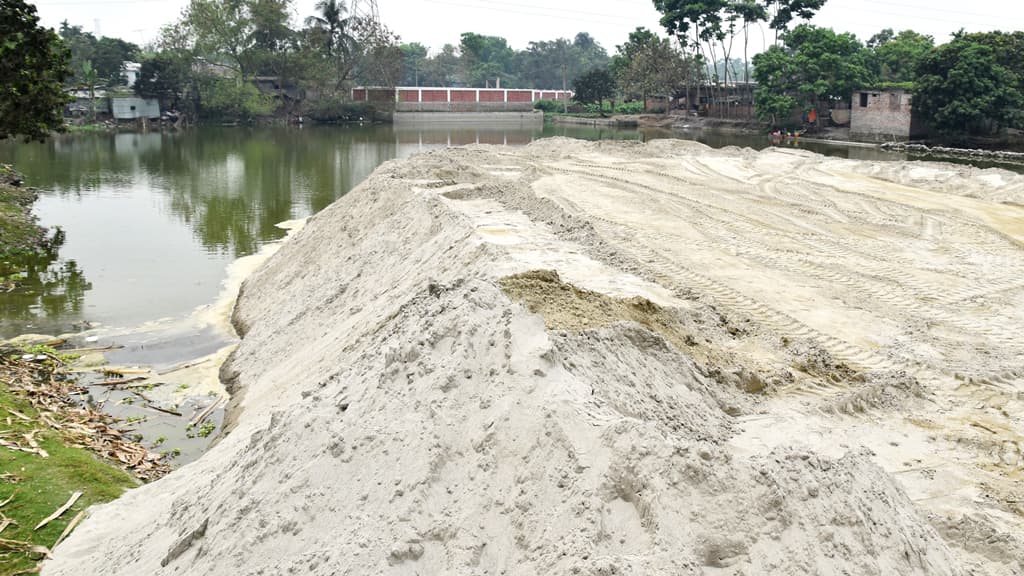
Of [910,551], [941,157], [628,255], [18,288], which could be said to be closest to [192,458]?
[628,255]

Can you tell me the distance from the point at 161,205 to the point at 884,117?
36.6 metres

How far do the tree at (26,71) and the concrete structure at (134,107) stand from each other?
45261 mm

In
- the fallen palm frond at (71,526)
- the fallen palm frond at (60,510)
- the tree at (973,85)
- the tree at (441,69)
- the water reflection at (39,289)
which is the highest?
the tree at (441,69)

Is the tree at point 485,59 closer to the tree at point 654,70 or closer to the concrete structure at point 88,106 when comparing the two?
the tree at point 654,70

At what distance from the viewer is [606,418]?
4676 mm

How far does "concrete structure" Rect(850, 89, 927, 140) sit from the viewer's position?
4219 cm

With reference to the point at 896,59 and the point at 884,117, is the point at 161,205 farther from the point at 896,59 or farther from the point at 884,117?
the point at 896,59

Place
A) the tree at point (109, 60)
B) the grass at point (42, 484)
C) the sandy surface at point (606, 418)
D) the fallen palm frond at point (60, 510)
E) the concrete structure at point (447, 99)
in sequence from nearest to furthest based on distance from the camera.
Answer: the sandy surface at point (606, 418) → the grass at point (42, 484) → the fallen palm frond at point (60, 510) → the tree at point (109, 60) → the concrete structure at point (447, 99)

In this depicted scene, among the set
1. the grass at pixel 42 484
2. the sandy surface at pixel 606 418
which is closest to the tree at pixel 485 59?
the sandy surface at pixel 606 418

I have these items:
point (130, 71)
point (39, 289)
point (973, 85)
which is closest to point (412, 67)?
point (130, 71)

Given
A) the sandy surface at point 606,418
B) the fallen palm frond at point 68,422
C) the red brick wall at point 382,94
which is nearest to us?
the sandy surface at point 606,418

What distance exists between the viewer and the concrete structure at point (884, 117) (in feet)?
138

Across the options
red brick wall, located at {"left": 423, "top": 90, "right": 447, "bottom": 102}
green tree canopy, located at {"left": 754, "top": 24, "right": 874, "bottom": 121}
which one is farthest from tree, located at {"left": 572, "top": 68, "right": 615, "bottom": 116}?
green tree canopy, located at {"left": 754, "top": 24, "right": 874, "bottom": 121}

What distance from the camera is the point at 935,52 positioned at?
132 feet
